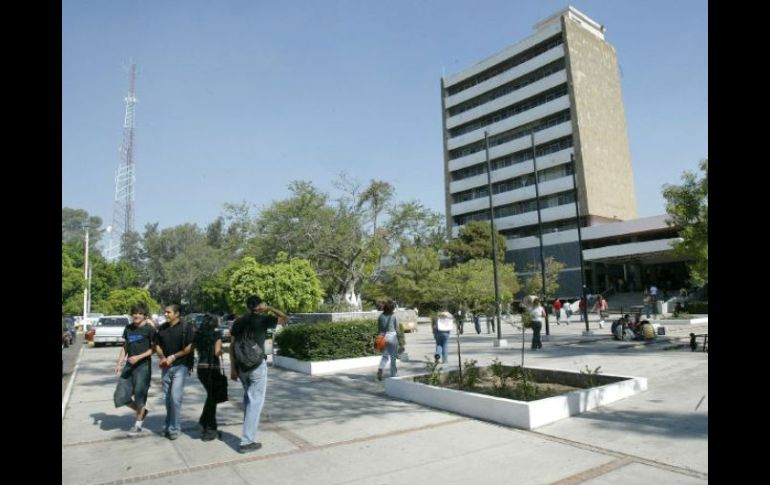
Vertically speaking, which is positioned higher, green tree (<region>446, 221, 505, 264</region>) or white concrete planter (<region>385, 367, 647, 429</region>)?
green tree (<region>446, 221, 505, 264</region>)

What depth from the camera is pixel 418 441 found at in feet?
19.1

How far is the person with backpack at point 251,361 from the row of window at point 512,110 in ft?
179

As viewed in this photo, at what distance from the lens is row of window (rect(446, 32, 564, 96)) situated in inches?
2222

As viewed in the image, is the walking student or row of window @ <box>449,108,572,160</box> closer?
the walking student

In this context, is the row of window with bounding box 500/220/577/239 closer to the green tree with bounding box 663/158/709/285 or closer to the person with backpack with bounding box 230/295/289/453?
the green tree with bounding box 663/158/709/285

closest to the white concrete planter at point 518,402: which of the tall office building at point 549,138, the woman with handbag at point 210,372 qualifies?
the woman with handbag at point 210,372

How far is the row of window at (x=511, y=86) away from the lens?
55.8m

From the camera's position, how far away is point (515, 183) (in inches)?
2301

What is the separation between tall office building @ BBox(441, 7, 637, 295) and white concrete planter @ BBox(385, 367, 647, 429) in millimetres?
43954

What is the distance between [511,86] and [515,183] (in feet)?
37.6

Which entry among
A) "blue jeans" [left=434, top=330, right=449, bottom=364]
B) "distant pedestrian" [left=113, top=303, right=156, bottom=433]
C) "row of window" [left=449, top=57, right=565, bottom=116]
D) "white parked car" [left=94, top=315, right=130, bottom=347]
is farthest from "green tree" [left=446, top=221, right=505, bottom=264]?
"distant pedestrian" [left=113, top=303, right=156, bottom=433]

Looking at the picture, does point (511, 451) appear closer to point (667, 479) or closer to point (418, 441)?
point (418, 441)
